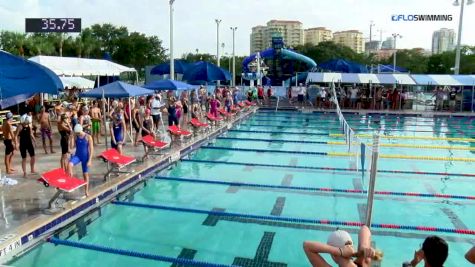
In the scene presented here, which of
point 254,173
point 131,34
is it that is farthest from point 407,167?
point 131,34

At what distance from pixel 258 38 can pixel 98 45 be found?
187 feet

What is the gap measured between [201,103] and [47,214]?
16101 mm

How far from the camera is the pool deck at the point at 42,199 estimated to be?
550 cm

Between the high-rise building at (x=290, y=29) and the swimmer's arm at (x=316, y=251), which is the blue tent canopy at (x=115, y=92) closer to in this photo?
the swimmer's arm at (x=316, y=251)

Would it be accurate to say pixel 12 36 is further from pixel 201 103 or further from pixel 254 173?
pixel 254 173

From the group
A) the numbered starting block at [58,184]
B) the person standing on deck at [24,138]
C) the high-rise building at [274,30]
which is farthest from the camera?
the high-rise building at [274,30]

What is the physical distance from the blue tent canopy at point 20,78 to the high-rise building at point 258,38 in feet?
301

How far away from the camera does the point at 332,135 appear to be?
15.8 m

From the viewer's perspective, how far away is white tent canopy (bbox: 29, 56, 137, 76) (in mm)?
17391

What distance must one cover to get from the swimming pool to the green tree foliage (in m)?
29.0

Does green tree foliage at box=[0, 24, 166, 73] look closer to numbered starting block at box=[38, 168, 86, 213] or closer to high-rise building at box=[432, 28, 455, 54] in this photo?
numbered starting block at box=[38, 168, 86, 213]

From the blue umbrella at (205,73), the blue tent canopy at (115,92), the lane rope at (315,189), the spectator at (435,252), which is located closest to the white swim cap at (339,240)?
the spectator at (435,252)

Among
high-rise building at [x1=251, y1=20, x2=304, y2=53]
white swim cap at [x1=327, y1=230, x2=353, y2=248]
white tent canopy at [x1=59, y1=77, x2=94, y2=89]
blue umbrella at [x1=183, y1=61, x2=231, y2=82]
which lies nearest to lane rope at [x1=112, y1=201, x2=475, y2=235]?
Result: white swim cap at [x1=327, y1=230, x2=353, y2=248]

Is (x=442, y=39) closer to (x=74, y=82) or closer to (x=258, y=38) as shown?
(x=258, y=38)
